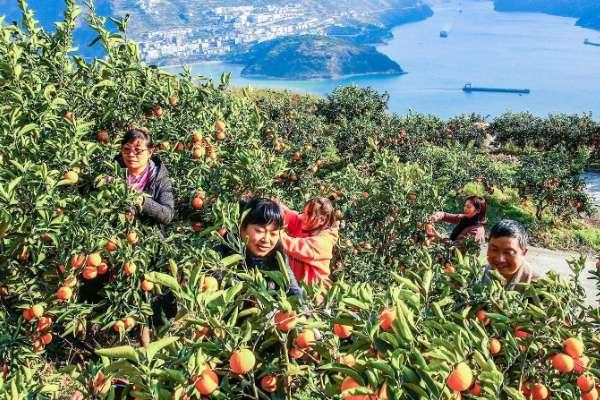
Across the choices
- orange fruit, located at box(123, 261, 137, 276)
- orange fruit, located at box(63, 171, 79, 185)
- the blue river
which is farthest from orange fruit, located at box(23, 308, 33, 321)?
the blue river

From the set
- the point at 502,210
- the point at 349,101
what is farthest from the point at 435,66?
the point at 502,210

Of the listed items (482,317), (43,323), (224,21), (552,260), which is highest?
(224,21)

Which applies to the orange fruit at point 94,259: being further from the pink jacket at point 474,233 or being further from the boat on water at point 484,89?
the boat on water at point 484,89

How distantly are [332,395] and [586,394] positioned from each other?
730 millimetres

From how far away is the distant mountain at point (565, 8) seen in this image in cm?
12326

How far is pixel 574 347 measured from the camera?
4.86 ft

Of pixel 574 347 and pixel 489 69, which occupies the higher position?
pixel 574 347

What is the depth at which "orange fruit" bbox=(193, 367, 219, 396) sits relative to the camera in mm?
1377

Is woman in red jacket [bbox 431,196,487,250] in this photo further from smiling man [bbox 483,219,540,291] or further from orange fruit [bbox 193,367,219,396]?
orange fruit [bbox 193,367,219,396]

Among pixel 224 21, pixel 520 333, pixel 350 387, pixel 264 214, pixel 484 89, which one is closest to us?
pixel 350 387

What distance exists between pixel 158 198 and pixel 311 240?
3.19 feet

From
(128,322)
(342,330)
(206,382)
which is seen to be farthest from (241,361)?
(128,322)

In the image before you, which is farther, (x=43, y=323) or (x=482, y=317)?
(x=43, y=323)

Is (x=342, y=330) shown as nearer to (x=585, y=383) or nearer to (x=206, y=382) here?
(x=206, y=382)
